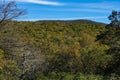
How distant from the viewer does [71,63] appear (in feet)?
105

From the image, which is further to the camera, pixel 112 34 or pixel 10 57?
pixel 112 34

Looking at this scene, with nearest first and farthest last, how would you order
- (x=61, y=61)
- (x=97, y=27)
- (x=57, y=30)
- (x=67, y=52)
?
(x=61, y=61) → (x=67, y=52) → (x=57, y=30) → (x=97, y=27)

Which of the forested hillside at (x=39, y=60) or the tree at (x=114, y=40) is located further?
the tree at (x=114, y=40)

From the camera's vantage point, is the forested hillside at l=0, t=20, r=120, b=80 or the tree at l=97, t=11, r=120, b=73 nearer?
the forested hillside at l=0, t=20, r=120, b=80

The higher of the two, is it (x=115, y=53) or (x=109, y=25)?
(x=109, y=25)

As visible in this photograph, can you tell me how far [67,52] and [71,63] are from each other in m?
3.03

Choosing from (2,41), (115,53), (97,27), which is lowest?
(97,27)

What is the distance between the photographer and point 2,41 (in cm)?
2580

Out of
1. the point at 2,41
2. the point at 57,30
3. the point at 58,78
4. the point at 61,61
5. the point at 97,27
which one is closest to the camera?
the point at 58,78

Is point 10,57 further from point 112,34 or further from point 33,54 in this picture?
point 112,34

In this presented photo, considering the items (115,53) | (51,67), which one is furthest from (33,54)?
(115,53)

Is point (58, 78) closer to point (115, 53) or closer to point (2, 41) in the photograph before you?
point (2, 41)

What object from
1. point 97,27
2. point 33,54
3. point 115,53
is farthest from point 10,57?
point 97,27

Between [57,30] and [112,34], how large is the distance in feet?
214
